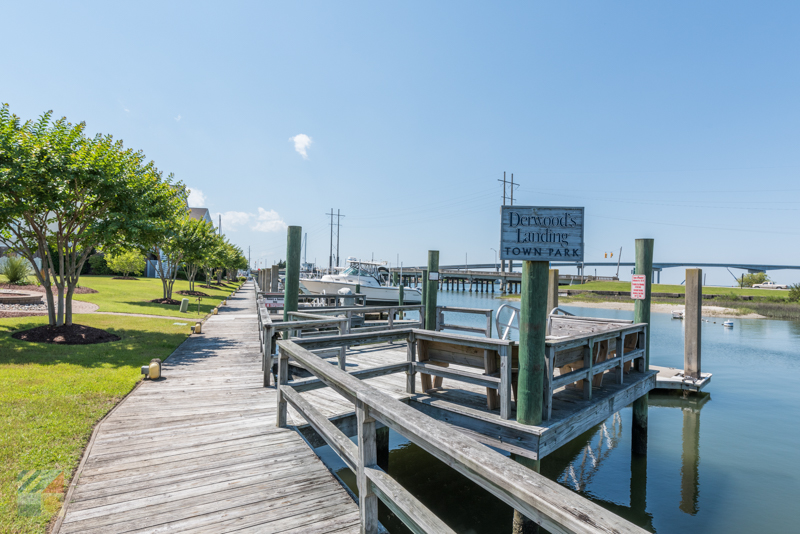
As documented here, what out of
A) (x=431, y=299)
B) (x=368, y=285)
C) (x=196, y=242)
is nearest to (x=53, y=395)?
(x=431, y=299)

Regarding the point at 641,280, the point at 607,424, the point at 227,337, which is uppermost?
the point at 641,280

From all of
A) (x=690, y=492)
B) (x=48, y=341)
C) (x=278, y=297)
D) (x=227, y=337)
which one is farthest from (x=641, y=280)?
(x=278, y=297)

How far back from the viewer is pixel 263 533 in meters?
2.98

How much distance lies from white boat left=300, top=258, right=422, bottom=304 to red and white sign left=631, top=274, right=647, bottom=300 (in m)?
20.5

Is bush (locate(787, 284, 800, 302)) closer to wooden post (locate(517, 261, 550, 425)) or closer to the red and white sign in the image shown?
the red and white sign

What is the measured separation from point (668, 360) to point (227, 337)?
16.8 meters

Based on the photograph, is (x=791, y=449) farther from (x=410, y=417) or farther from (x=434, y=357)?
(x=410, y=417)

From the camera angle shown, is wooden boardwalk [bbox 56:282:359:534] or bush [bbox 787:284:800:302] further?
bush [bbox 787:284:800:302]

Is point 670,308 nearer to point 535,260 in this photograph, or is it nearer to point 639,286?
point 639,286

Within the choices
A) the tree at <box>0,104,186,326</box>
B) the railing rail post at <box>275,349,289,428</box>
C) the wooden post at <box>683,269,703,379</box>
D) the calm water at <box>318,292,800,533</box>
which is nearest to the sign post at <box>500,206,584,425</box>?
the calm water at <box>318,292,800,533</box>

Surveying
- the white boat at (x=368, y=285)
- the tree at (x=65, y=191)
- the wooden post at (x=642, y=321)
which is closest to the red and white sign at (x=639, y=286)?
the wooden post at (x=642, y=321)

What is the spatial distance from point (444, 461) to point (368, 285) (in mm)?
29755

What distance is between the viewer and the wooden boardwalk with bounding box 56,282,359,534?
3111mm

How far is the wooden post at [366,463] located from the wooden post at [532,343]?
255 centimetres
